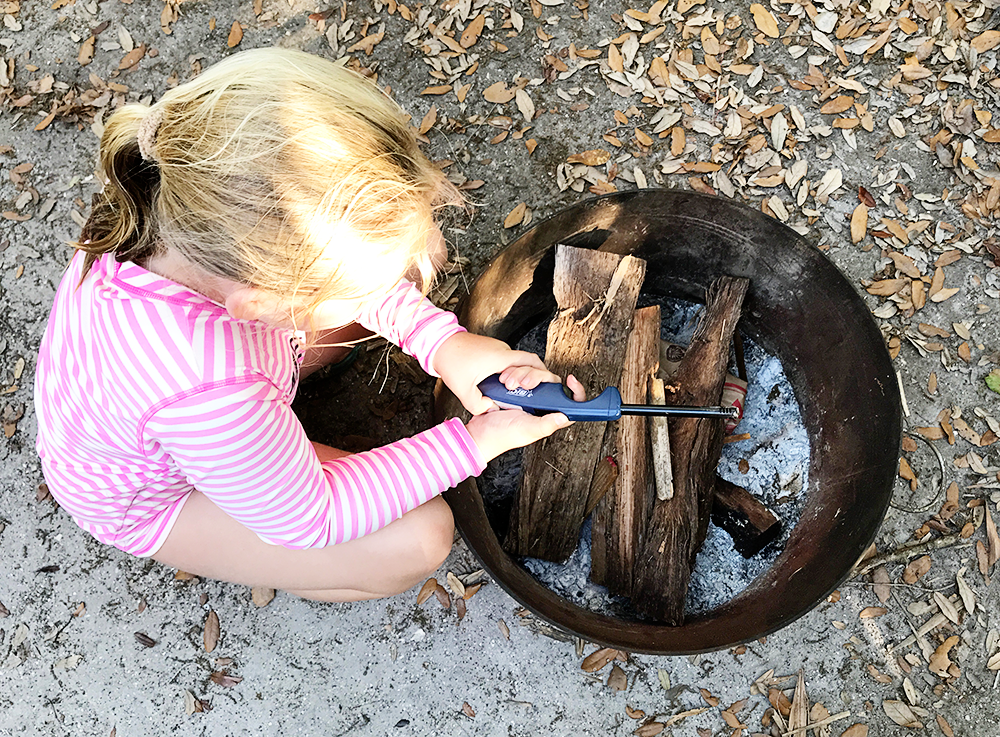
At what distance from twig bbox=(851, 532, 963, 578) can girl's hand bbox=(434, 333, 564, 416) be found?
103 cm

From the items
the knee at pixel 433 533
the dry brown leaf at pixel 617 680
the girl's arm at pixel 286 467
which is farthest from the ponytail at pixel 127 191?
the dry brown leaf at pixel 617 680

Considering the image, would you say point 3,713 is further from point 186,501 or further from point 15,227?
point 15,227

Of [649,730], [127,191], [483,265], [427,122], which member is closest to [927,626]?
[649,730]

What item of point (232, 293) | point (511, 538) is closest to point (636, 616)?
point (511, 538)

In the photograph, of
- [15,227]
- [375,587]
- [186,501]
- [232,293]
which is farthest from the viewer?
[15,227]

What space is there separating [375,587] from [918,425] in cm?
150

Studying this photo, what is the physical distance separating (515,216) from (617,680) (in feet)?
4.23

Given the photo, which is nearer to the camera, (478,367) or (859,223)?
(478,367)

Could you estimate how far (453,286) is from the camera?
2.10 meters

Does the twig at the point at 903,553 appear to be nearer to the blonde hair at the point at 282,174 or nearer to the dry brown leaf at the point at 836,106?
the dry brown leaf at the point at 836,106

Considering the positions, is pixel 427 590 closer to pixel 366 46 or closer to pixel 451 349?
pixel 451 349

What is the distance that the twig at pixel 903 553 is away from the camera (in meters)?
1.94

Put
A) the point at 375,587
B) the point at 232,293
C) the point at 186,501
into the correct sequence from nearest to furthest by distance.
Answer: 1. the point at 232,293
2. the point at 186,501
3. the point at 375,587

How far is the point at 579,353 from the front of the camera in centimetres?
177
